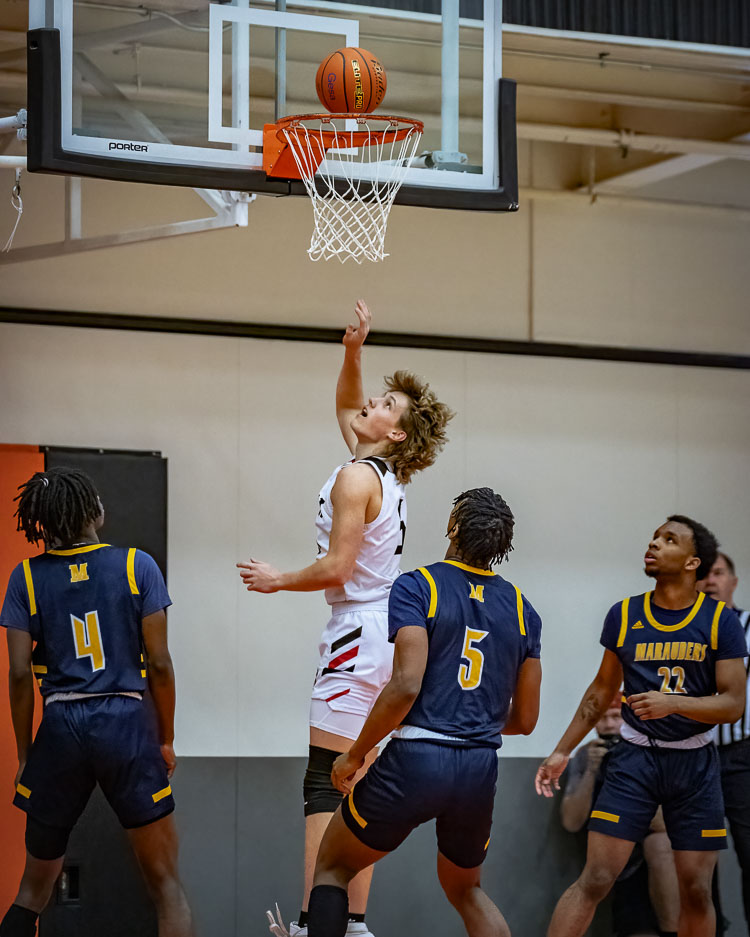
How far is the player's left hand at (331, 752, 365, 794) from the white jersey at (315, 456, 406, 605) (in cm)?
75

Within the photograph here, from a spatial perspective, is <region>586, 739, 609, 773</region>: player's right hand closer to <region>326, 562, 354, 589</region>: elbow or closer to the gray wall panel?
the gray wall panel

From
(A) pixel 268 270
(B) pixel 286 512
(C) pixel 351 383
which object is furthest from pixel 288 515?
(C) pixel 351 383

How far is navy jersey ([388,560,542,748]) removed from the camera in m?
4.49

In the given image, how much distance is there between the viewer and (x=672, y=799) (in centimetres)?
569

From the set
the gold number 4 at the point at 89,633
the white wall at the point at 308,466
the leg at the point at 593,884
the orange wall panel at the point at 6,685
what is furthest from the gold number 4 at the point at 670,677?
the orange wall panel at the point at 6,685

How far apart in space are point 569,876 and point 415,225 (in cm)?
416

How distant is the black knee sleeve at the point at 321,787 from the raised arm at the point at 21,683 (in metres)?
1.10

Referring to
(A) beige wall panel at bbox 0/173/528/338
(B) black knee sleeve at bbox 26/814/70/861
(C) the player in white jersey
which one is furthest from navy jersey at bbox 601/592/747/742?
(A) beige wall panel at bbox 0/173/528/338

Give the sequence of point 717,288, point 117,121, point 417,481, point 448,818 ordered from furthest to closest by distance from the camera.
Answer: point 717,288 < point 417,481 < point 117,121 < point 448,818

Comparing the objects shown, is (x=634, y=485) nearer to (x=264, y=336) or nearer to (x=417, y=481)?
(x=417, y=481)

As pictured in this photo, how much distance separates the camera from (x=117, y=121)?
17.2 feet

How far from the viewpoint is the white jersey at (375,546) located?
17.1ft

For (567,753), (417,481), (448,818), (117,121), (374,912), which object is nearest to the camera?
(448,818)

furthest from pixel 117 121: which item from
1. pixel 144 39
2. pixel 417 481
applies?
pixel 417 481
